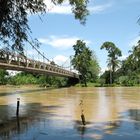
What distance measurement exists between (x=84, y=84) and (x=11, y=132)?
10218 cm

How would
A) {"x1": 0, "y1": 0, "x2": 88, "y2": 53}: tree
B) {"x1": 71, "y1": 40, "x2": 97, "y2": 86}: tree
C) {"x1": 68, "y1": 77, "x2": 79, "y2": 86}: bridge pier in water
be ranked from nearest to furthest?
{"x1": 0, "y1": 0, "x2": 88, "y2": 53}: tree < {"x1": 71, "y1": 40, "x2": 97, "y2": 86}: tree < {"x1": 68, "y1": 77, "x2": 79, "y2": 86}: bridge pier in water

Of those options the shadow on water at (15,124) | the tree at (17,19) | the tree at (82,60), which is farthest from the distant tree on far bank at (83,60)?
the tree at (17,19)

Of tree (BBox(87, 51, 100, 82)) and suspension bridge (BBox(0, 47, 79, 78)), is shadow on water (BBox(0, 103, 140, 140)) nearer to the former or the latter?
suspension bridge (BBox(0, 47, 79, 78))

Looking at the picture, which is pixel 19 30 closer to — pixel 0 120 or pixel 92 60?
pixel 0 120

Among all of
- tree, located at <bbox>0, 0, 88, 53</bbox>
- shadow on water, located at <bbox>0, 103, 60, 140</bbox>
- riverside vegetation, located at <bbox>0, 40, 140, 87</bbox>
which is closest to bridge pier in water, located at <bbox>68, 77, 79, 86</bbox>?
riverside vegetation, located at <bbox>0, 40, 140, 87</bbox>

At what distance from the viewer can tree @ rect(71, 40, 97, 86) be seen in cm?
12481

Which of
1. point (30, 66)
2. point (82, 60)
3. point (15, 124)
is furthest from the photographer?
point (82, 60)

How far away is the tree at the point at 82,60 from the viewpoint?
124812 millimetres

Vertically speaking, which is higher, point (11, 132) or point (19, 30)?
point (19, 30)

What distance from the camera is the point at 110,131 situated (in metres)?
22.6

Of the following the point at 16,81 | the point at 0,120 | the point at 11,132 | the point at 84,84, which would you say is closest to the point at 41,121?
the point at 0,120

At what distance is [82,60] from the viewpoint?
125 meters

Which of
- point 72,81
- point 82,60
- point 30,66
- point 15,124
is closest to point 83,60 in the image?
point 82,60

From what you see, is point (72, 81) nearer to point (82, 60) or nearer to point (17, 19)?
point (82, 60)
